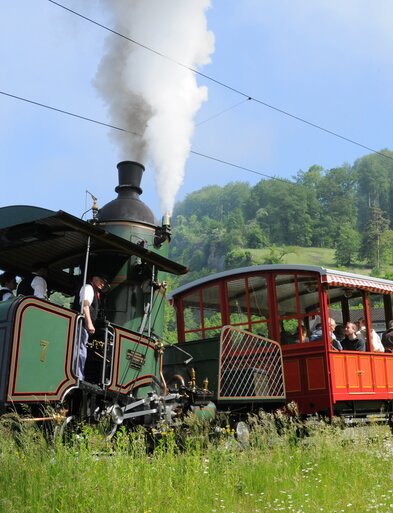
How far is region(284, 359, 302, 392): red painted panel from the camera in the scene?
970cm

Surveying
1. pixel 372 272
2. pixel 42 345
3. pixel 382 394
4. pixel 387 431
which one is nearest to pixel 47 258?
Result: pixel 42 345

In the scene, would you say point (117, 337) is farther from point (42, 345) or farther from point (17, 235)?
point (17, 235)

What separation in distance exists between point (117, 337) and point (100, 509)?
8.62 feet

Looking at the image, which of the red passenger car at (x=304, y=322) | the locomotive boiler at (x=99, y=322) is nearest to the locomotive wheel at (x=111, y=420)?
the locomotive boiler at (x=99, y=322)

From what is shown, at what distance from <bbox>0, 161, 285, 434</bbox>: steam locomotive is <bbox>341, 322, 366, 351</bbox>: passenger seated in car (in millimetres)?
1826

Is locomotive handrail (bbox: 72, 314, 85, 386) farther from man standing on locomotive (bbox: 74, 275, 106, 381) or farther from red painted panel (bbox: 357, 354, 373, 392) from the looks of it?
red painted panel (bbox: 357, 354, 373, 392)

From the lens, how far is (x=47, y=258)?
7.48 meters

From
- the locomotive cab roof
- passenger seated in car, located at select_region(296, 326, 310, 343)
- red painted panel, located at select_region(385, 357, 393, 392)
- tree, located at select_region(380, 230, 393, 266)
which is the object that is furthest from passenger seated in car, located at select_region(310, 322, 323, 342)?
tree, located at select_region(380, 230, 393, 266)

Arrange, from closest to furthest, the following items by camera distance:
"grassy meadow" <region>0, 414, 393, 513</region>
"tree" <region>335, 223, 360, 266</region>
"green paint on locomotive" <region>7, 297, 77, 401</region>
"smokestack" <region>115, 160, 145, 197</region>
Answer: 1. "grassy meadow" <region>0, 414, 393, 513</region>
2. "green paint on locomotive" <region>7, 297, 77, 401</region>
3. "smokestack" <region>115, 160, 145, 197</region>
4. "tree" <region>335, 223, 360, 266</region>

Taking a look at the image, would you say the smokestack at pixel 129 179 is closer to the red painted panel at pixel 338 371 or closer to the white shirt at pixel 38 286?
the white shirt at pixel 38 286

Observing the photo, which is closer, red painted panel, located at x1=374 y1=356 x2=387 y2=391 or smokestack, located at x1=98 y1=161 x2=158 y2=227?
smokestack, located at x1=98 y1=161 x2=158 y2=227

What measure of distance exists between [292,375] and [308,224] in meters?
121

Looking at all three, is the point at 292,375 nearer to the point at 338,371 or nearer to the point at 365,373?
the point at 338,371

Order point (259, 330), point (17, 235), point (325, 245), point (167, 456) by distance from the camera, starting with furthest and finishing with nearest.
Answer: point (325, 245) → point (259, 330) → point (17, 235) → point (167, 456)
